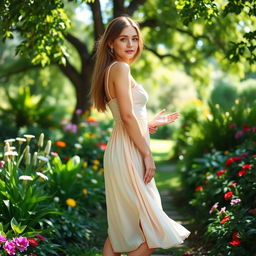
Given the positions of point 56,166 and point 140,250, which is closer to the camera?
point 140,250

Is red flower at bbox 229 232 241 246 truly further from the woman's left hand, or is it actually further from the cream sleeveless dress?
the woman's left hand

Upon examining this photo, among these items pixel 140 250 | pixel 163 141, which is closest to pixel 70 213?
pixel 140 250

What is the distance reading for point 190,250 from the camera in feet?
15.7

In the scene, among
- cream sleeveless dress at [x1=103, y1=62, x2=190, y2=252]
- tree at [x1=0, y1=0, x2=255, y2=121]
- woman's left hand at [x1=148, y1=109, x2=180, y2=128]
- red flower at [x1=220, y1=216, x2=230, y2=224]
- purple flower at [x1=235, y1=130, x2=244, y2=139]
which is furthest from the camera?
purple flower at [x1=235, y1=130, x2=244, y2=139]

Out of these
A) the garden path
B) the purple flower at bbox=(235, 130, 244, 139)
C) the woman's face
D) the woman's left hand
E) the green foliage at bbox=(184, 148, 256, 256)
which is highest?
the woman's face

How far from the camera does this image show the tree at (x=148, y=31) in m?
4.27

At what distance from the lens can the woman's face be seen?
3.23 m

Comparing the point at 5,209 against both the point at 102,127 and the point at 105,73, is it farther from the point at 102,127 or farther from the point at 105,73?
the point at 102,127

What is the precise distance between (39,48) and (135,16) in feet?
28.3

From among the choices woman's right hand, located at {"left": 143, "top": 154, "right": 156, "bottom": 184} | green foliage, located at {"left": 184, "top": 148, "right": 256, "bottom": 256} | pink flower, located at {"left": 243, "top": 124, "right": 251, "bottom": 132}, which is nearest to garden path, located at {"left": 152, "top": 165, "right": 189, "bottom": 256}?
green foliage, located at {"left": 184, "top": 148, "right": 256, "bottom": 256}

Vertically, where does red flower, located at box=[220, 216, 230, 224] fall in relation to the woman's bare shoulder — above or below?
below

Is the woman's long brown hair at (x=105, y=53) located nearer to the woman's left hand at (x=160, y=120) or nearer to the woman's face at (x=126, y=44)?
the woman's face at (x=126, y=44)

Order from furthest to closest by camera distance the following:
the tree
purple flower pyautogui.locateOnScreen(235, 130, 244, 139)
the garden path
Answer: purple flower pyautogui.locateOnScreen(235, 130, 244, 139) → the garden path → the tree

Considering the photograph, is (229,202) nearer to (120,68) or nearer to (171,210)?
(171,210)
